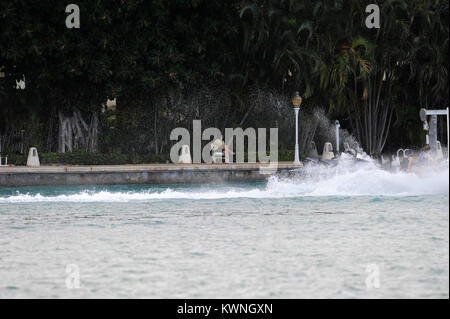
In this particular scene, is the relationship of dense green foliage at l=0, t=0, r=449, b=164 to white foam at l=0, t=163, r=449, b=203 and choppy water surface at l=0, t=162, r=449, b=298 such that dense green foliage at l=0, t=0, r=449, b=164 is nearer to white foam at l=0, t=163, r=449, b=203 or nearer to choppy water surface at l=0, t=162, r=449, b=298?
white foam at l=0, t=163, r=449, b=203

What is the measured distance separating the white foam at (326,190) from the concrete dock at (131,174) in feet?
8.31

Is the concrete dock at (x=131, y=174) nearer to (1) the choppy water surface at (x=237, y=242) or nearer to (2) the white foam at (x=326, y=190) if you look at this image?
(2) the white foam at (x=326, y=190)

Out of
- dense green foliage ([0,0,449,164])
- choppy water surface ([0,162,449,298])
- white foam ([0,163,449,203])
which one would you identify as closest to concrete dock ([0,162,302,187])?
white foam ([0,163,449,203])

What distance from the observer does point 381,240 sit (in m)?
16.1

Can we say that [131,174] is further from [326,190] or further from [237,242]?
[237,242]

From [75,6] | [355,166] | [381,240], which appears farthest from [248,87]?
[381,240]

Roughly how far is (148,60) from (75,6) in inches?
161

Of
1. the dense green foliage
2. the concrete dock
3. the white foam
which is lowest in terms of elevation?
the white foam

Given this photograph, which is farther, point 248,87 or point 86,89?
point 248,87

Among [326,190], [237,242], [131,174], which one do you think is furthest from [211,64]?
[237,242]

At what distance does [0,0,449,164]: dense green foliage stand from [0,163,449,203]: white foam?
10.1 metres

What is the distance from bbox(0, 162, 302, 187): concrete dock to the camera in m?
30.4

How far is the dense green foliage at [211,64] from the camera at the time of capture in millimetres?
35875

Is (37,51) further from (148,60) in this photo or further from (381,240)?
(381,240)
